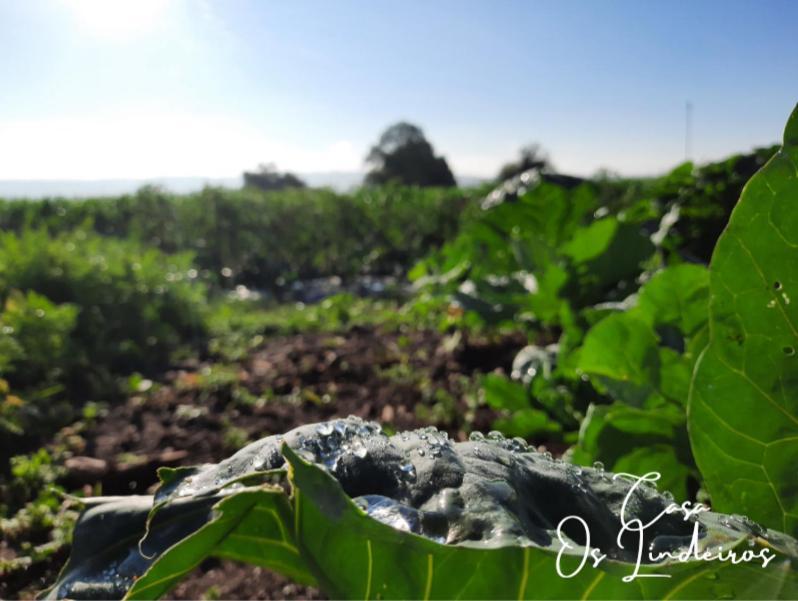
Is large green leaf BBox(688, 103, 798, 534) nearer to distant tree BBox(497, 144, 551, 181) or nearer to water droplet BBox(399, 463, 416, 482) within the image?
water droplet BBox(399, 463, 416, 482)

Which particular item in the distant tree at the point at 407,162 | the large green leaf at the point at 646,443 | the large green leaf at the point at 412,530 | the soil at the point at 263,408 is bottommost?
the soil at the point at 263,408

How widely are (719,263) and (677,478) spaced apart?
104 centimetres

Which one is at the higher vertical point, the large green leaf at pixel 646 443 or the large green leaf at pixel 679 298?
the large green leaf at pixel 679 298

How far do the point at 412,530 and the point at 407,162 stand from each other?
3317cm

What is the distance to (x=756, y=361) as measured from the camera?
0.94m

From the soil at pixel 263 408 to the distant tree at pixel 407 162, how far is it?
28.2m

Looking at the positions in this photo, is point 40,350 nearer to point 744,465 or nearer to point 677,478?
point 677,478

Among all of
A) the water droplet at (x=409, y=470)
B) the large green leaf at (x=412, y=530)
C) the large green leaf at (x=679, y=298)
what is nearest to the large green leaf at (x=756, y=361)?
the large green leaf at (x=412, y=530)

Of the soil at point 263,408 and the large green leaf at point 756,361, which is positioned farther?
the soil at point 263,408

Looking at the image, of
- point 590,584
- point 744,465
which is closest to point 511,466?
point 590,584

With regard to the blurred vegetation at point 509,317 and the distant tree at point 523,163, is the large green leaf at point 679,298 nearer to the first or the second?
the blurred vegetation at point 509,317

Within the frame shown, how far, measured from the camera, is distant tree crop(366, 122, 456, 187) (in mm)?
32812

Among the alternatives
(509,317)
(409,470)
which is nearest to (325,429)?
(409,470)

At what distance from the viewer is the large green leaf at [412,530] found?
60cm
